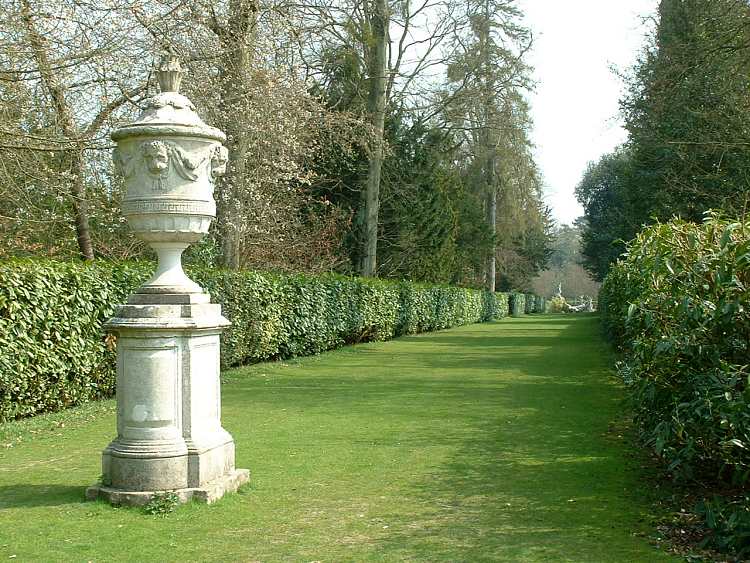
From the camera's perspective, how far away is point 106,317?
35.2 ft

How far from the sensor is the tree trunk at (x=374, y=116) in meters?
26.8

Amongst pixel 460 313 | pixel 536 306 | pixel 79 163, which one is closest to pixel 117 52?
pixel 79 163

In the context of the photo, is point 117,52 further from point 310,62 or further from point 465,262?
point 465,262

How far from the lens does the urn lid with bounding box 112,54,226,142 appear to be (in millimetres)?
5410

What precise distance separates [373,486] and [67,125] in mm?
9163

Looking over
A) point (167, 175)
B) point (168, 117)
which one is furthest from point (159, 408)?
point (168, 117)

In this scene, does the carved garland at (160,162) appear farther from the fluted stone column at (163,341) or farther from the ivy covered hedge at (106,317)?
the ivy covered hedge at (106,317)

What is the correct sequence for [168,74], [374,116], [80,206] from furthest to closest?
[374,116] < [80,206] < [168,74]

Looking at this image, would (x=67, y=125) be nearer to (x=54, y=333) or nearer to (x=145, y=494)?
(x=54, y=333)

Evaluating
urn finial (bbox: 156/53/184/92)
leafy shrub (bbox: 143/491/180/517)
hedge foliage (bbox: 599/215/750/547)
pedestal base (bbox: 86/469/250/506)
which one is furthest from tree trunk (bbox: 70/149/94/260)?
hedge foliage (bbox: 599/215/750/547)

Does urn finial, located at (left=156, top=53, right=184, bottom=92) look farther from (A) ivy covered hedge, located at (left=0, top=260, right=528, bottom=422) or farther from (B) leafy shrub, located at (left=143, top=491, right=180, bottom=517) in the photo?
(A) ivy covered hedge, located at (left=0, top=260, right=528, bottom=422)

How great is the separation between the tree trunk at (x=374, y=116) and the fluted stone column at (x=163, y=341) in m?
21.2

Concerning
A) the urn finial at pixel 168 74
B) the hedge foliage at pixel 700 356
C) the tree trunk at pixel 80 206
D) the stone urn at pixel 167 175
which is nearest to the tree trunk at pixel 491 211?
the tree trunk at pixel 80 206

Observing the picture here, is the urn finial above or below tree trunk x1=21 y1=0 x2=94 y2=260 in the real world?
below
